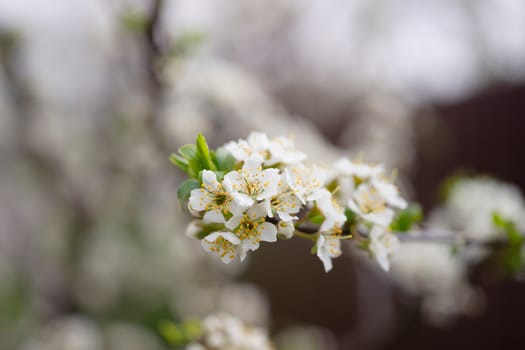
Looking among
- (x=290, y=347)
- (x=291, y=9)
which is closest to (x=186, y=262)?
(x=290, y=347)

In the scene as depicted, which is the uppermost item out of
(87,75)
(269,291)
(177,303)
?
(87,75)

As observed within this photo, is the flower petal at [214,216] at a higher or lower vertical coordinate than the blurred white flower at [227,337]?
higher

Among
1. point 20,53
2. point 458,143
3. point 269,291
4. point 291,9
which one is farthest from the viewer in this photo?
point 269,291

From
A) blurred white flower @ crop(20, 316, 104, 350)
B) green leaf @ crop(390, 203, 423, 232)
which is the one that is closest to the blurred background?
blurred white flower @ crop(20, 316, 104, 350)

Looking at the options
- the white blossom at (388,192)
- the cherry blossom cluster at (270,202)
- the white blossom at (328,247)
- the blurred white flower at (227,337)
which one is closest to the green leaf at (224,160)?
A: the cherry blossom cluster at (270,202)

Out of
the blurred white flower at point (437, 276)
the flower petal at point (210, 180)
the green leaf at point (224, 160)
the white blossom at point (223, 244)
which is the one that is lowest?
the white blossom at point (223, 244)

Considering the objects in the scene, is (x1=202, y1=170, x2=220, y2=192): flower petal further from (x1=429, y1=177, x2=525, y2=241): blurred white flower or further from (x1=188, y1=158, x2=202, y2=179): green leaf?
(x1=429, y1=177, x2=525, y2=241): blurred white flower

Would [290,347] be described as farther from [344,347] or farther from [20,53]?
[20,53]

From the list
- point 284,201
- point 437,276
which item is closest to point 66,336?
point 284,201

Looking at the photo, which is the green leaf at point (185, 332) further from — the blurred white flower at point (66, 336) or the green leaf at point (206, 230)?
the blurred white flower at point (66, 336)
